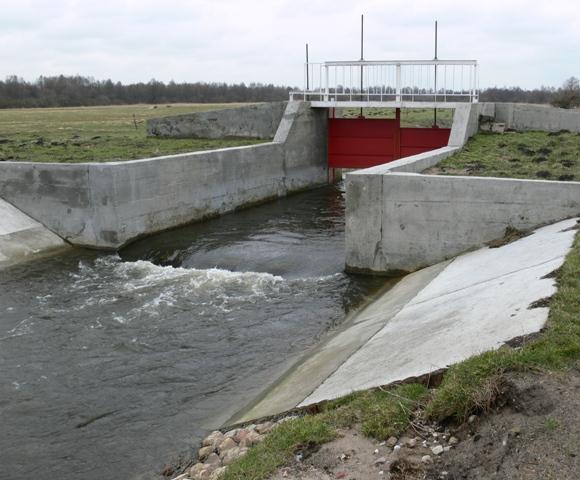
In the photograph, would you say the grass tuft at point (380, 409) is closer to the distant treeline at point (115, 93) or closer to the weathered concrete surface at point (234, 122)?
the weathered concrete surface at point (234, 122)

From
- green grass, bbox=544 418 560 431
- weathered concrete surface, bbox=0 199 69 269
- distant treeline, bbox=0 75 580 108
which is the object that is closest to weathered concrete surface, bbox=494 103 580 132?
weathered concrete surface, bbox=0 199 69 269

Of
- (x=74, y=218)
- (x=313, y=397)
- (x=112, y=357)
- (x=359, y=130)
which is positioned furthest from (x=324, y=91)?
(x=313, y=397)

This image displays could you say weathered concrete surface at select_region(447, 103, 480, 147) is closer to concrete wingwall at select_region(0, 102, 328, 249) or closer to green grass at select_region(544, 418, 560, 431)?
concrete wingwall at select_region(0, 102, 328, 249)

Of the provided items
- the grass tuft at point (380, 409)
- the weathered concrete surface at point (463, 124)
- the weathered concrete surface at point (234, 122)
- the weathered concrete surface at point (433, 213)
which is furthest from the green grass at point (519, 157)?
the grass tuft at point (380, 409)

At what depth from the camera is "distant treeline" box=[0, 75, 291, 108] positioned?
88.3m

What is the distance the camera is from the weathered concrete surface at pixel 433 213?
12430 mm

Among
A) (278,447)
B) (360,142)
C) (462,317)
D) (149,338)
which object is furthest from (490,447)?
(360,142)

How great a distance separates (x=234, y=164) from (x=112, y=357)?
1200 centimetres

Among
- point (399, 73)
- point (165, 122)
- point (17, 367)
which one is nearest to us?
point (17, 367)

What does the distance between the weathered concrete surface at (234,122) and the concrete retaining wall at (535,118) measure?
8.36m

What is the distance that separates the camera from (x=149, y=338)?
1069cm

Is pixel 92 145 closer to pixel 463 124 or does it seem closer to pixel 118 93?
pixel 463 124

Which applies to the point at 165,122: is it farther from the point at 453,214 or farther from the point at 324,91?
the point at 453,214

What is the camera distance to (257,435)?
6578 mm
